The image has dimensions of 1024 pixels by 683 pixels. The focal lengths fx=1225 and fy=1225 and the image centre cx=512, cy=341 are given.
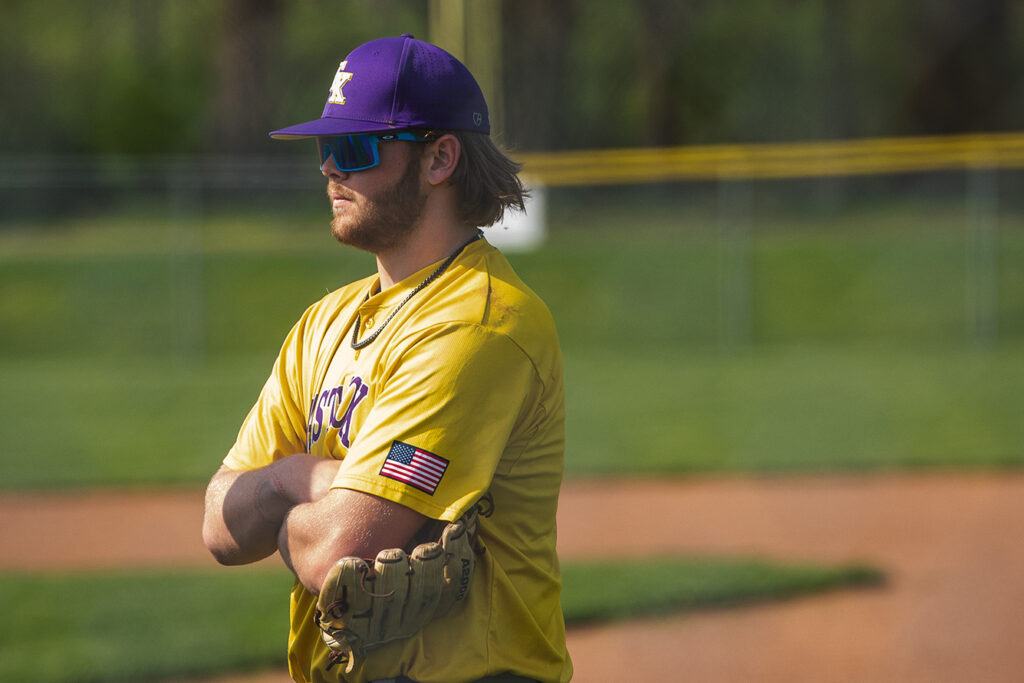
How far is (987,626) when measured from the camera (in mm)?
4859

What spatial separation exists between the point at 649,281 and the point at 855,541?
34.0 ft

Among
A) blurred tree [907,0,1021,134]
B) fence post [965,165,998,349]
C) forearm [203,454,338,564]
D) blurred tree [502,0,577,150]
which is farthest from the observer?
blurred tree [502,0,577,150]

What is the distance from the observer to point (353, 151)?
2.04 meters

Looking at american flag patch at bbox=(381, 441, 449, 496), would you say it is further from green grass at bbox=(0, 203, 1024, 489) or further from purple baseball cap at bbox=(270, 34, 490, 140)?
green grass at bbox=(0, 203, 1024, 489)

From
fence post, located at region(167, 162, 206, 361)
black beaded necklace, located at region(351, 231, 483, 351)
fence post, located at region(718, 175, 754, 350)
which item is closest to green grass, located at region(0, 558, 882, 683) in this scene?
black beaded necklace, located at region(351, 231, 483, 351)

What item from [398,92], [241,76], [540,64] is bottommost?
[398,92]

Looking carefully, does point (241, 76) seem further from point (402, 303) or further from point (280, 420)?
point (402, 303)

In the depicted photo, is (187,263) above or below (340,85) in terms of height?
below

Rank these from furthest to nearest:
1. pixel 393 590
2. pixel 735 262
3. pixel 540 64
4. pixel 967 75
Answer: pixel 540 64 → pixel 967 75 → pixel 735 262 → pixel 393 590

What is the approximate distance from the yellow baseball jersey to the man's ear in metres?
0.13

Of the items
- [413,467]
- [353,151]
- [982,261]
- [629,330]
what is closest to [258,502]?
[413,467]

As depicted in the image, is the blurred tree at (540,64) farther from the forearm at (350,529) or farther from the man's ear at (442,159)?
the forearm at (350,529)

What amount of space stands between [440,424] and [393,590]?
0.26 m

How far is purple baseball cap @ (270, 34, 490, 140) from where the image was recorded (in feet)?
6.55
